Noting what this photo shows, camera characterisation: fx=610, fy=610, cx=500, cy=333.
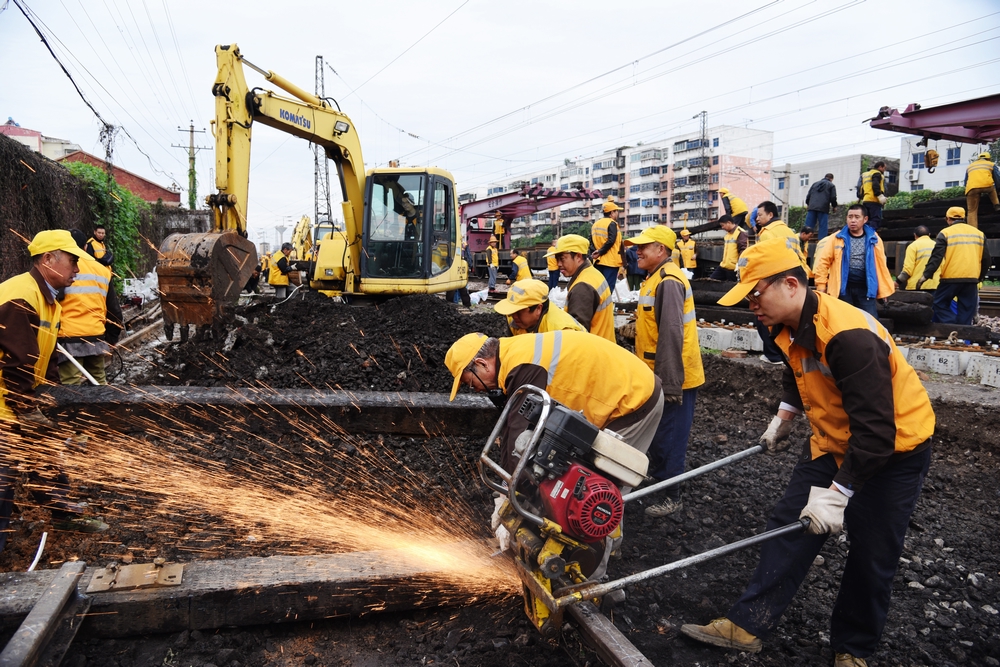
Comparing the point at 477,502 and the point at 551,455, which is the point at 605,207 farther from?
the point at 551,455

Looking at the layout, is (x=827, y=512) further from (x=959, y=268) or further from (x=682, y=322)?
(x=959, y=268)

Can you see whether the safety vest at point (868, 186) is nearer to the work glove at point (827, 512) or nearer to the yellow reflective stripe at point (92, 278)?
the work glove at point (827, 512)

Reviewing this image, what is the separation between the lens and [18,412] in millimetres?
3334

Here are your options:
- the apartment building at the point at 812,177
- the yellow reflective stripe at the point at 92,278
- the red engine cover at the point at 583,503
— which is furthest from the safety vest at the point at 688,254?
the apartment building at the point at 812,177

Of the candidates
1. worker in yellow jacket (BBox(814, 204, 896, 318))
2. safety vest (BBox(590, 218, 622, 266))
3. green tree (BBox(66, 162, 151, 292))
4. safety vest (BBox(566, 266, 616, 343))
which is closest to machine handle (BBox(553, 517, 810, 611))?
safety vest (BBox(566, 266, 616, 343))

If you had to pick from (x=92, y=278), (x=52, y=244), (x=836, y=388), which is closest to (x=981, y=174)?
(x=836, y=388)

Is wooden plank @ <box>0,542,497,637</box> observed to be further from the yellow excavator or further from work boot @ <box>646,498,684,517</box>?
the yellow excavator

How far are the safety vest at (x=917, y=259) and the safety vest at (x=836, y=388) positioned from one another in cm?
888

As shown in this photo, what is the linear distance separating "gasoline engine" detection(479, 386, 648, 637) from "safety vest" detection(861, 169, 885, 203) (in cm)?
755

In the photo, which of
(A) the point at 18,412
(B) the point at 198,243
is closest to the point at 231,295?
(B) the point at 198,243

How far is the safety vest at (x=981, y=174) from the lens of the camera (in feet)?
30.1

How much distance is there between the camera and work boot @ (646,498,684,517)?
4.07 metres

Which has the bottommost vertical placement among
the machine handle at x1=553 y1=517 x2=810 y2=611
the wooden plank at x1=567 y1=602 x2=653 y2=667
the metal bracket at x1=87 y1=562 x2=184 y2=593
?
the wooden plank at x1=567 y1=602 x2=653 y2=667

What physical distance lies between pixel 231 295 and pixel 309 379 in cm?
120
